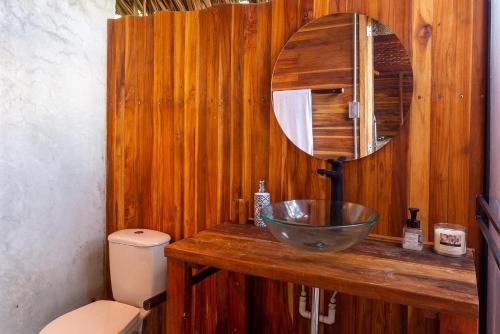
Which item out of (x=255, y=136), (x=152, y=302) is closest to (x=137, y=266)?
(x=152, y=302)

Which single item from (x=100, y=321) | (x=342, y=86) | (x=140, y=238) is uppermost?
(x=342, y=86)

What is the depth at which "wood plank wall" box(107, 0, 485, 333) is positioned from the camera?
1.31 m

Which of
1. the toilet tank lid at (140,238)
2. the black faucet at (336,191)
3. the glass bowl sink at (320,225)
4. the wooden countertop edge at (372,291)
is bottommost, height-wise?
the toilet tank lid at (140,238)

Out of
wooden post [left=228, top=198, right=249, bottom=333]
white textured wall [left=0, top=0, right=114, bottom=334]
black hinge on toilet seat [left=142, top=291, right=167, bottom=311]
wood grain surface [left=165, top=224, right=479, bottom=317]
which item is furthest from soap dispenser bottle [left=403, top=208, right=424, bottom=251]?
white textured wall [left=0, top=0, right=114, bottom=334]

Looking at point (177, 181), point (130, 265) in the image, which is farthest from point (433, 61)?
point (130, 265)

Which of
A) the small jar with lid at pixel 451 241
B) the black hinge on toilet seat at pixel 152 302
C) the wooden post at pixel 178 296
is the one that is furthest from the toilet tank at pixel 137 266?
the small jar with lid at pixel 451 241

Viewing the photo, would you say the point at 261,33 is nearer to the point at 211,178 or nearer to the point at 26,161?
the point at 211,178

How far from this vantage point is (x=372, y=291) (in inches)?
37.1

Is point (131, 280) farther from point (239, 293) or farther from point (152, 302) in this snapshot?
point (239, 293)

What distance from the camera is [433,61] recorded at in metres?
1.33

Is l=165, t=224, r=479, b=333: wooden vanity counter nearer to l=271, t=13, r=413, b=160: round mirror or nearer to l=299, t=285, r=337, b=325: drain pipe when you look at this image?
l=299, t=285, r=337, b=325: drain pipe

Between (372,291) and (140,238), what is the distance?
129 cm

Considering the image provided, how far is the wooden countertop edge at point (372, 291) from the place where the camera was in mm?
848

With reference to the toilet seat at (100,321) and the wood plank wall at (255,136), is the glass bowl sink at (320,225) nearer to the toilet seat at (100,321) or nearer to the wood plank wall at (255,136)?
the wood plank wall at (255,136)
